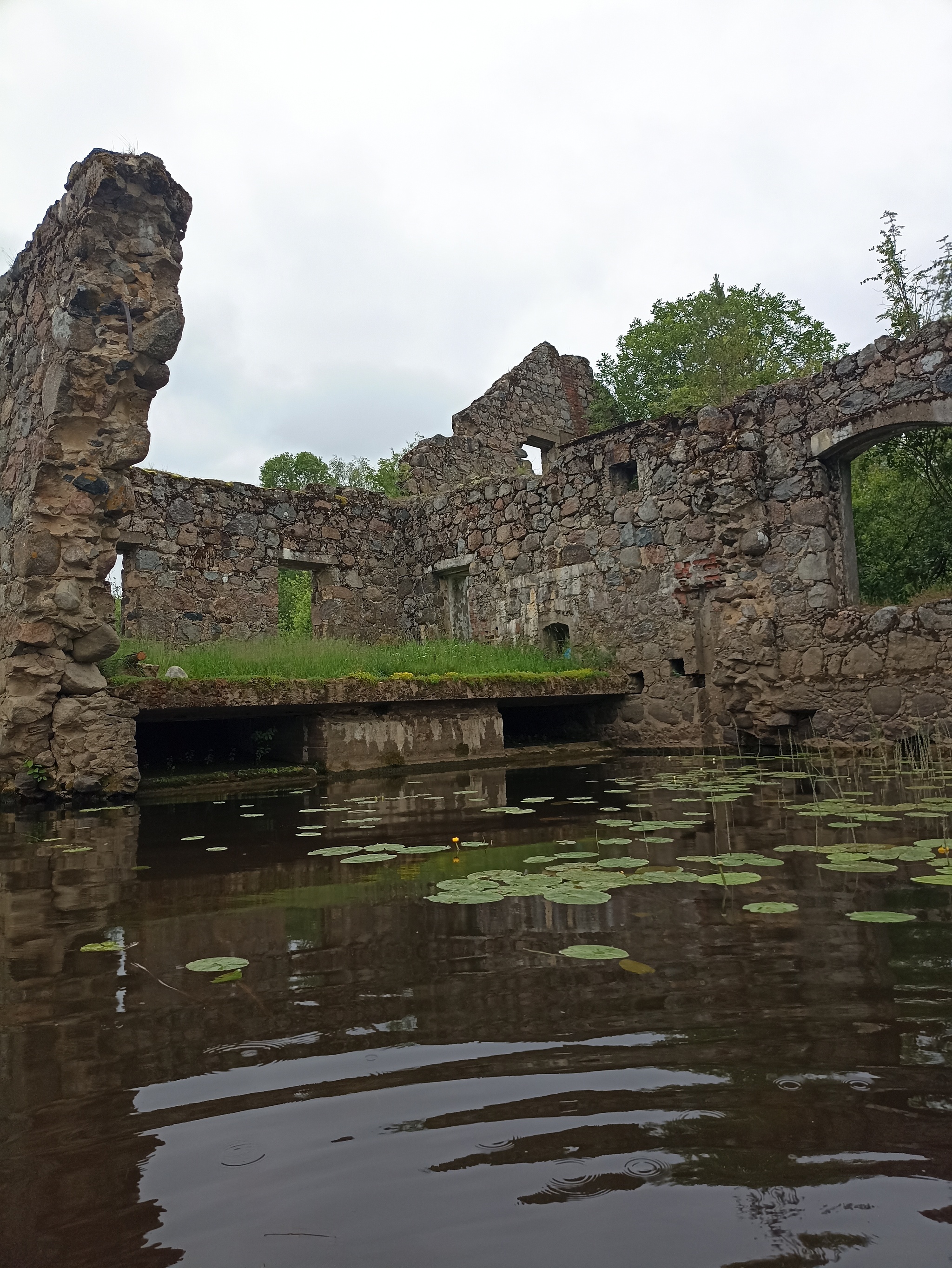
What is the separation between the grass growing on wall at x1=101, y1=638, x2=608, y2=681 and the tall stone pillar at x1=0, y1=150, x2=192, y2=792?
59 cm

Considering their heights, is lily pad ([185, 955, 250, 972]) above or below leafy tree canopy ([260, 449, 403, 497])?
below

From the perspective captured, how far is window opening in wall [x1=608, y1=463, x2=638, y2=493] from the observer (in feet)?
34.9

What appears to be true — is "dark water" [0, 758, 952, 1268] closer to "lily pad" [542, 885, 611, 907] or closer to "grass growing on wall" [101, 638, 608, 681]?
"lily pad" [542, 885, 611, 907]

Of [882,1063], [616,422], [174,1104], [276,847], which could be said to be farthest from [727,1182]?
[616,422]

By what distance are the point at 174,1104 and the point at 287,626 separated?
27.1 m

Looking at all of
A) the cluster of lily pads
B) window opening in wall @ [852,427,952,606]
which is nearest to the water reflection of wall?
the cluster of lily pads

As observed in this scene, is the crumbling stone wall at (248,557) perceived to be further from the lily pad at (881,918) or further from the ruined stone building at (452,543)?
the lily pad at (881,918)

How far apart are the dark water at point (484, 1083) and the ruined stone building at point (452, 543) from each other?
4.40 meters

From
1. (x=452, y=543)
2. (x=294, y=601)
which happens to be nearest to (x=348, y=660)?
(x=452, y=543)

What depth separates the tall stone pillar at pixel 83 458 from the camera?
662cm

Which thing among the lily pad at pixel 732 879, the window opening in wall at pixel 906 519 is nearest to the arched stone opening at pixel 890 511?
the window opening in wall at pixel 906 519

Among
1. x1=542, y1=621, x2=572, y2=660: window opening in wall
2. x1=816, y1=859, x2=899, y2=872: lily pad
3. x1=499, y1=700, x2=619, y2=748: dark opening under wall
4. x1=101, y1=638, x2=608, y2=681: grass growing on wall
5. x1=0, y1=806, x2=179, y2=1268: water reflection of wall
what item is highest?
x1=542, y1=621, x2=572, y2=660: window opening in wall

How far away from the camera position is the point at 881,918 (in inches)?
93.2

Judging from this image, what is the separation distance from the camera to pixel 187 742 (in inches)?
356
